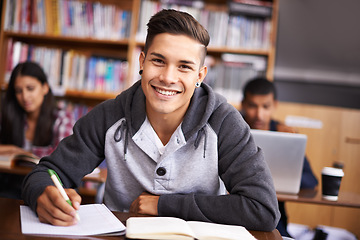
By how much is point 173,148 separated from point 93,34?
228 centimetres

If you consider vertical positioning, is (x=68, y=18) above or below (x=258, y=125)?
above

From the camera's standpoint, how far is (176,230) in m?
0.94

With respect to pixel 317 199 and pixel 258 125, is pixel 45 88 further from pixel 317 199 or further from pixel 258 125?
pixel 317 199

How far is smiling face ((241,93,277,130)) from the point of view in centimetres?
272

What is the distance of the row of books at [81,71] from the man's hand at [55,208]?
236 cm

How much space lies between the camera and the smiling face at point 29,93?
281cm

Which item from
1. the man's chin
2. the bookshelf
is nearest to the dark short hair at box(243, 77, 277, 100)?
the man's chin

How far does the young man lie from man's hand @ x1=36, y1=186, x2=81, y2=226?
0.35 feet

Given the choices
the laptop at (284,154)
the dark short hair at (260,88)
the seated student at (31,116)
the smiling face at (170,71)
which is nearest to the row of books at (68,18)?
the seated student at (31,116)

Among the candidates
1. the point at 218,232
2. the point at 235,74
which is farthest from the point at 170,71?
the point at 235,74

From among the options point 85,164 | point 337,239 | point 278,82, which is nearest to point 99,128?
point 85,164

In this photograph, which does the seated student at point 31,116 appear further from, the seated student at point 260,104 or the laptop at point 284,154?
the laptop at point 284,154

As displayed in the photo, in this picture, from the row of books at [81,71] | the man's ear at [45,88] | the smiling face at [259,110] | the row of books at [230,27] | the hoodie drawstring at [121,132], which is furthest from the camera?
the row of books at [81,71]

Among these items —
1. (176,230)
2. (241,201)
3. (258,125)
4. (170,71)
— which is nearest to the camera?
(176,230)
